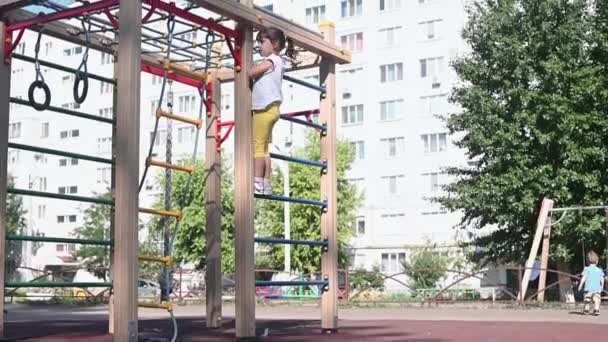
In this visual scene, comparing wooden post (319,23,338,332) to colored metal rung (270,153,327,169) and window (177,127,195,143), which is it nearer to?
colored metal rung (270,153,327,169)

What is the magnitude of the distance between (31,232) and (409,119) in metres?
35.3

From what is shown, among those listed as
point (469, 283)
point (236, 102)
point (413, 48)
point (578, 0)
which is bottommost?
point (469, 283)

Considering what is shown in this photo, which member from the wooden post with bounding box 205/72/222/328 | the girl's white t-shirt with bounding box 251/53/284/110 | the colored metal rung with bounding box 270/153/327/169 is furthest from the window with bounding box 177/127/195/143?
the girl's white t-shirt with bounding box 251/53/284/110

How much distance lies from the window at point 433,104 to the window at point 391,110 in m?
1.61

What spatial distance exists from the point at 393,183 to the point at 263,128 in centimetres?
4646

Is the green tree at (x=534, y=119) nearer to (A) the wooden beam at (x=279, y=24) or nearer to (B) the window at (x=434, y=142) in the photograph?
(A) the wooden beam at (x=279, y=24)

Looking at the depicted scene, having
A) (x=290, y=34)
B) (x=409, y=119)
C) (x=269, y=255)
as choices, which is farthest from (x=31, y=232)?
(x=290, y=34)

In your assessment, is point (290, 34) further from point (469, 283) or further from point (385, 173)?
point (385, 173)

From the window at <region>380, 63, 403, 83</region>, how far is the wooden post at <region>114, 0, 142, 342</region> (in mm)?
47937

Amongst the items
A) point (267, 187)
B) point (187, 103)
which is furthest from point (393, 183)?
point (267, 187)

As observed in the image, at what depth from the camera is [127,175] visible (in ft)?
21.7

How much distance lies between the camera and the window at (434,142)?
170ft

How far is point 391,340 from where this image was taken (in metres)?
8.02

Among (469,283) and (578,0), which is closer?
(578,0)
